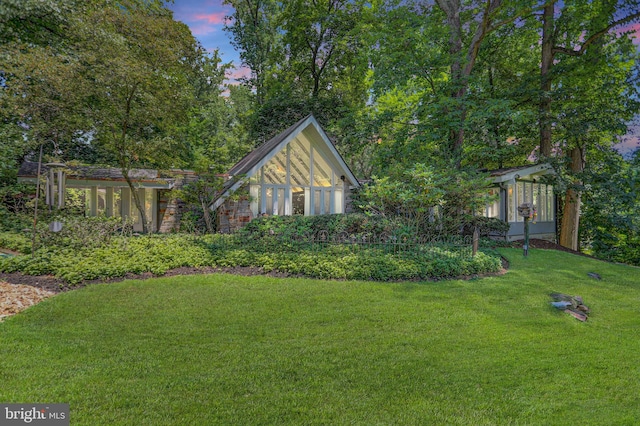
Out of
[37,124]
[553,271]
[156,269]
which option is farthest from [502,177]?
[37,124]

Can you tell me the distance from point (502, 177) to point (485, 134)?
1861 millimetres

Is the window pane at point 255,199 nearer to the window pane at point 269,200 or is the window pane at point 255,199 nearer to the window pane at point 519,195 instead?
the window pane at point 269,200

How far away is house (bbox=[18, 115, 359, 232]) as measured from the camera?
12156mm

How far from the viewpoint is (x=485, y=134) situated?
45.1 ft

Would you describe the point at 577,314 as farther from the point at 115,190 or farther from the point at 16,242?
the point at 115,190

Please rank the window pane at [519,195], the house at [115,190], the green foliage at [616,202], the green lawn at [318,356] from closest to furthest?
the green lawn at [318,356] → the green foliage at [616,202] → the house at [115,190] → the window pane at [519,195]

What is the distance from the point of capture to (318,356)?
374 cm

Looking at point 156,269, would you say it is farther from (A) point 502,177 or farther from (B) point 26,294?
(A) point 502,177

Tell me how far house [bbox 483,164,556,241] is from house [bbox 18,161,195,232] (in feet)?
40.8

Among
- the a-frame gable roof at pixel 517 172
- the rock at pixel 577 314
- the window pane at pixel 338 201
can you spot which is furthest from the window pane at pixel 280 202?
the rock at pixel 577 314

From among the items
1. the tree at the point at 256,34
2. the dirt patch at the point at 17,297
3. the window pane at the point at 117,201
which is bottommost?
the dirt patch at the point at 17,297

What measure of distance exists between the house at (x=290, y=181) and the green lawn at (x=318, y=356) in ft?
19.3

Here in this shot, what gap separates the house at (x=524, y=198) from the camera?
13828 mm

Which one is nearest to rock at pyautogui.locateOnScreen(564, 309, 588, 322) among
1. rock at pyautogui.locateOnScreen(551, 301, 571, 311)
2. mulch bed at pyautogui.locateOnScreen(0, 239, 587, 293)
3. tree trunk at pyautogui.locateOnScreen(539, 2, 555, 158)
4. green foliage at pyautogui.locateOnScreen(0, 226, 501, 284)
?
rock at pyautogui.locateOnScreen(551, 301, 571, 311)
